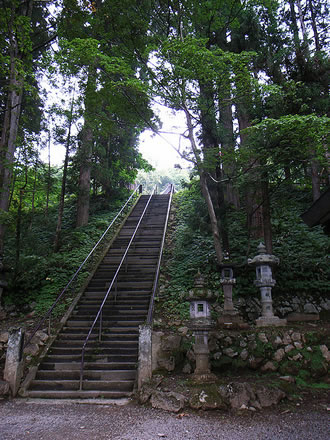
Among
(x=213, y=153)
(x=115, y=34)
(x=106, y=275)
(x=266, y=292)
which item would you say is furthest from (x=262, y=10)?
(x=106, y=275)

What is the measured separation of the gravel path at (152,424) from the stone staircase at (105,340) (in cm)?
74

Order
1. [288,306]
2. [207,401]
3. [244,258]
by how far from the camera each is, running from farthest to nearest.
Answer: [244,258], [288,306], [207,401]

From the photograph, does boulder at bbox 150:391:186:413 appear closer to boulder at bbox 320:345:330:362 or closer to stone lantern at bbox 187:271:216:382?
stone lantern at bbox 187:271:216:382

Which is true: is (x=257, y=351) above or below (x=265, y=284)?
below

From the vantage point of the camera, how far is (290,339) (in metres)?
5.79

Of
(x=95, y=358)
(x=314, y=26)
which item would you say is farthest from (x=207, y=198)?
(x=314, y=26)

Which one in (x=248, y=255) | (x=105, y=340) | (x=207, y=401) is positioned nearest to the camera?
(x=207, y=401)

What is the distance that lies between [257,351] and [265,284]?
1.62 metres

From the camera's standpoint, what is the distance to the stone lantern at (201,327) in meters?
5.19

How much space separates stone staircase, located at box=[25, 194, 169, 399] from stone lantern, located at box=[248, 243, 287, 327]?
2950 millimetres

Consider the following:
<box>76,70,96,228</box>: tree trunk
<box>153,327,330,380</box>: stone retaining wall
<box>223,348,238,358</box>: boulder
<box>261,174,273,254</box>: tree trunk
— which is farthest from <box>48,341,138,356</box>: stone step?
<box>76,70,96,228</box>: tree trunk

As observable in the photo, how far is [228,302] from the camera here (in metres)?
7.01

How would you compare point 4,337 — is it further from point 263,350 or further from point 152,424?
point 263,350

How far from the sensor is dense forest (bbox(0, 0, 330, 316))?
7.12m
